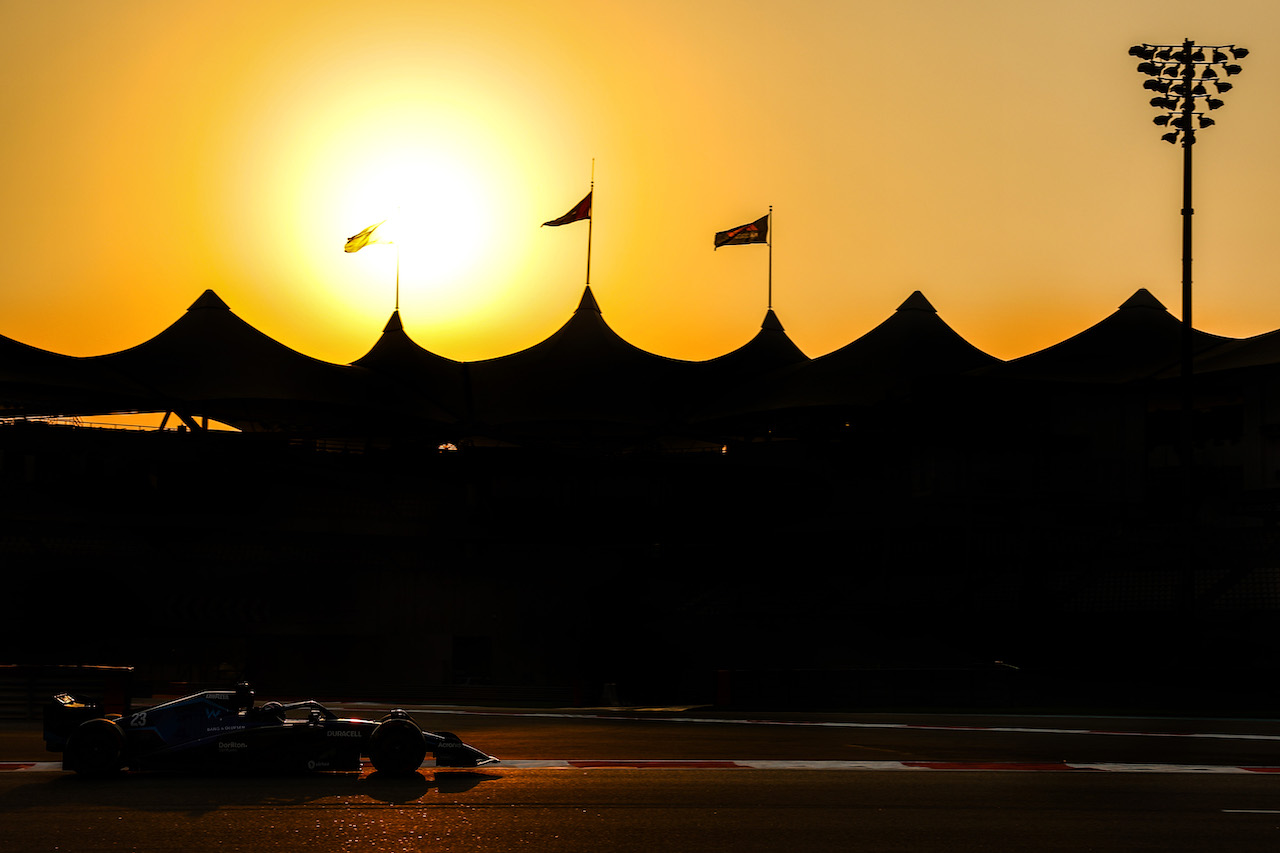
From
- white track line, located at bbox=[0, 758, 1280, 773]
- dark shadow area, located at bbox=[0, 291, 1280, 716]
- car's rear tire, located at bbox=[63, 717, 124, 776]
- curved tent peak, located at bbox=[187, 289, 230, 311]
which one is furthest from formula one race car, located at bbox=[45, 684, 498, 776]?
curved tent peak, located at bbox=[187, 289, 230, 311]

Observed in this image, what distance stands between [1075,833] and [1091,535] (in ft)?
109

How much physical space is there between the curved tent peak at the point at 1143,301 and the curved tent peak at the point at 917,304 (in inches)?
322

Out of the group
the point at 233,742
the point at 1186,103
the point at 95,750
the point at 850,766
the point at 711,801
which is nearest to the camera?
the point at 711,801

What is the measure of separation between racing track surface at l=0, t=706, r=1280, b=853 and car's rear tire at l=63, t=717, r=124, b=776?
0.26m

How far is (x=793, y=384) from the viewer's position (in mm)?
55156

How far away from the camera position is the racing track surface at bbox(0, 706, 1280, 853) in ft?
36.8

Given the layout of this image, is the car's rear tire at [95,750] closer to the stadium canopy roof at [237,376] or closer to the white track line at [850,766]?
the white track line at [850,766]

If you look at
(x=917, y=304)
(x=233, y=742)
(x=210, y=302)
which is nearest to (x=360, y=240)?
(x=210, y=302)

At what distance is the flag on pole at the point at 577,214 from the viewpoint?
196 feet

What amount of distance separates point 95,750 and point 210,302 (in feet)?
141

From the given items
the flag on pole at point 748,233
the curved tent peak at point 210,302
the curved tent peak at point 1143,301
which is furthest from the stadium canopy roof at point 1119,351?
the curved tent peak at point 210,302

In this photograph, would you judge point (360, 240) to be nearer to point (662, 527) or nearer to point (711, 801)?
point (662, 527)

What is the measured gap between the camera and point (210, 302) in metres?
55.5

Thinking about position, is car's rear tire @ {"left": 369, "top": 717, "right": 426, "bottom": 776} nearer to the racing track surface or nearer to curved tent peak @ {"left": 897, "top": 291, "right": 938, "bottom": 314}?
the racing track surface
